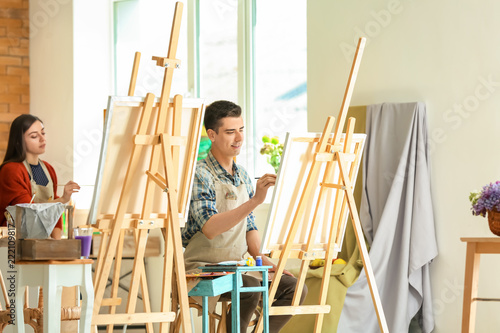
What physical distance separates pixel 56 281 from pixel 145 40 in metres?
4.02

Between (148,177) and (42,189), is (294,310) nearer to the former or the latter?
(148,177)

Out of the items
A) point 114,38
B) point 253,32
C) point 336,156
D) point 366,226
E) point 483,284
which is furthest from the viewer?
point 114,38

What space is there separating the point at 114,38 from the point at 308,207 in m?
3.73

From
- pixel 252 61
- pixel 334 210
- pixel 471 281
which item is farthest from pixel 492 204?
pixel 252 61

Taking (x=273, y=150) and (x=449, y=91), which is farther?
(x=273, y=150)

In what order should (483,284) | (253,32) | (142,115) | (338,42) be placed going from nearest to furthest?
(142,115)
(483,284)
(338,42)
(253,32)

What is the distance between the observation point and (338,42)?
15.3 feet

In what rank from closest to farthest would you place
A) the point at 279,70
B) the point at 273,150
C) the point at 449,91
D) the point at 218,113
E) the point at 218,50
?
the point at 218,113 → the point at 449,91 → the point at 273,150 → the point at 279,70 → the point at 218,50

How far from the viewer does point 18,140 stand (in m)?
4.30

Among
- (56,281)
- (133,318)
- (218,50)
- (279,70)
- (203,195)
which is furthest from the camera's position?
(218,50)

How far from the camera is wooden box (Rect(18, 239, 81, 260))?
246 centimetres

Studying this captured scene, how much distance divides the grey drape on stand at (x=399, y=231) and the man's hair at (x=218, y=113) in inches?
49.3

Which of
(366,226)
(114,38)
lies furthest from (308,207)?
(114,38)

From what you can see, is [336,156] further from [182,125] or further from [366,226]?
[366,226]
